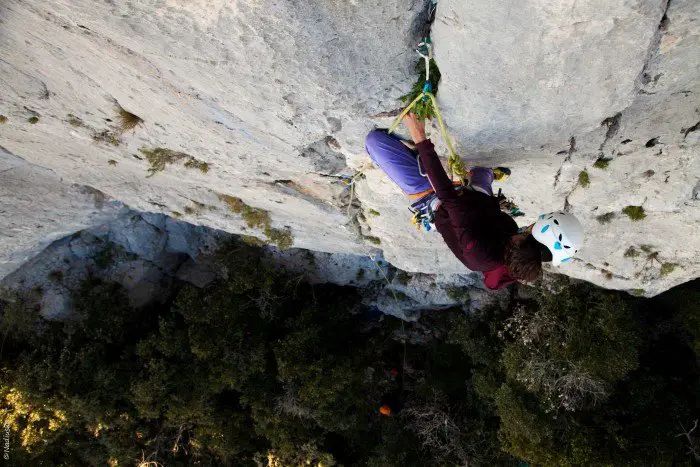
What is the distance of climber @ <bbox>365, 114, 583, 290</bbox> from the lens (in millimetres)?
3312

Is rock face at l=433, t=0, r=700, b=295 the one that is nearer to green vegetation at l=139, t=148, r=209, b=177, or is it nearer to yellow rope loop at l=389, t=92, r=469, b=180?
yellow rope loop at l=389, t=92, r=469, b=180

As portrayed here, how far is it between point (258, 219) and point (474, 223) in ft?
16.6

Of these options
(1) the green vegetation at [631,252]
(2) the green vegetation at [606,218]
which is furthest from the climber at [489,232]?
(1) the green vegetation at [631,252]

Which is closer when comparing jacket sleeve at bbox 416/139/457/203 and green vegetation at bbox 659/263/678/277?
jacket sleeve at bbox 416/139/457/203

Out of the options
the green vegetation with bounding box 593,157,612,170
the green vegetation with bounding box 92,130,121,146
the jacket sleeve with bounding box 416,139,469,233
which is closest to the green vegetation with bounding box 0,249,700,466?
the green vegetation with bounding box 593,157,612,170

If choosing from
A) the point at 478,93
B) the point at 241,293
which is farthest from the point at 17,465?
the point at 478,93

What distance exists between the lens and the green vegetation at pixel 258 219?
7590mm

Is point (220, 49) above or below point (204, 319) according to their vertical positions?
above

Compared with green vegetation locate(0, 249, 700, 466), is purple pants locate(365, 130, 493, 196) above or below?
above

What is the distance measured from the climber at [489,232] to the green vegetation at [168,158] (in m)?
3.54

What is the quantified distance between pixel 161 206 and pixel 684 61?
786 centimetres

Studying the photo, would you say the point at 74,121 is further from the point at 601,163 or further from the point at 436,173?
the point at 601,163

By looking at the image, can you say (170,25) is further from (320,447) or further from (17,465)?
(17,465)

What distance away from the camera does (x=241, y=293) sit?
9859mm
